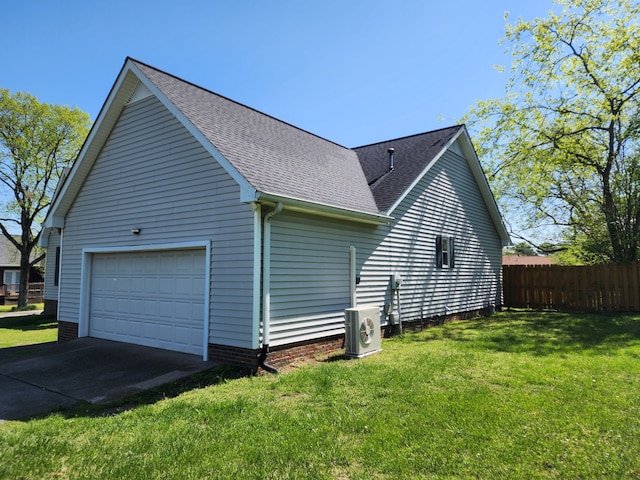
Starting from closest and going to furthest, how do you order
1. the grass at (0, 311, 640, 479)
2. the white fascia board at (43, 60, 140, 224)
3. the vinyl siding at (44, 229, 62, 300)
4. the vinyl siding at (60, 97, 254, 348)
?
1. the grass at (0, 311, 640, 479)
2. the vinyl siding at (60, 97, 254, 348)
3. the white fascia board at (43, 60, 140, 224)
4. the vinyl siding at (44, 229, 62, 300)

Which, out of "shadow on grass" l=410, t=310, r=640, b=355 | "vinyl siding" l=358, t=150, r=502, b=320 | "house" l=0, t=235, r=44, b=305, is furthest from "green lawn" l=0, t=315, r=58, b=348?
"house" l=0, t=235, r=44, b=305

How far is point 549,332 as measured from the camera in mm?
10969

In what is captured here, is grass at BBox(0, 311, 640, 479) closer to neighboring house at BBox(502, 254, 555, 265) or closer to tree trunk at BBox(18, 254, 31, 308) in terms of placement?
tree trunk at BBox(18, 254, 31, 308)

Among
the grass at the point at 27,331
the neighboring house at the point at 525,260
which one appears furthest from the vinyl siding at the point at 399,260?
the neighboring house at the point at 525,260

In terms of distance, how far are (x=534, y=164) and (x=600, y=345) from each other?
15615mm

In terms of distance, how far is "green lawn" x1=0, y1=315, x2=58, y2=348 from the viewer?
11.9m

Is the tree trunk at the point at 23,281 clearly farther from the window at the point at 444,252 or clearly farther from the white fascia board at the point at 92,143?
the window at the point at 444,252

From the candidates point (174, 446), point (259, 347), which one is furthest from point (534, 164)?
point (174, 446)

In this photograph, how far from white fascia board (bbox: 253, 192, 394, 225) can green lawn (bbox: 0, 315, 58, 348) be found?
9.01 metres

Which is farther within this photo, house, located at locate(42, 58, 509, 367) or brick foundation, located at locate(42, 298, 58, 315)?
brick foundation, located at locate(42, 298, 58, 315)

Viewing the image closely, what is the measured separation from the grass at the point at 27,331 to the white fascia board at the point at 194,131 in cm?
790

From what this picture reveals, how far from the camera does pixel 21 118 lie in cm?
2597

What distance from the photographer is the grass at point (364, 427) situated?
3.64 metres

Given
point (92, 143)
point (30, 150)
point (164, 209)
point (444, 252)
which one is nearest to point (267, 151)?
point (164, 209)
